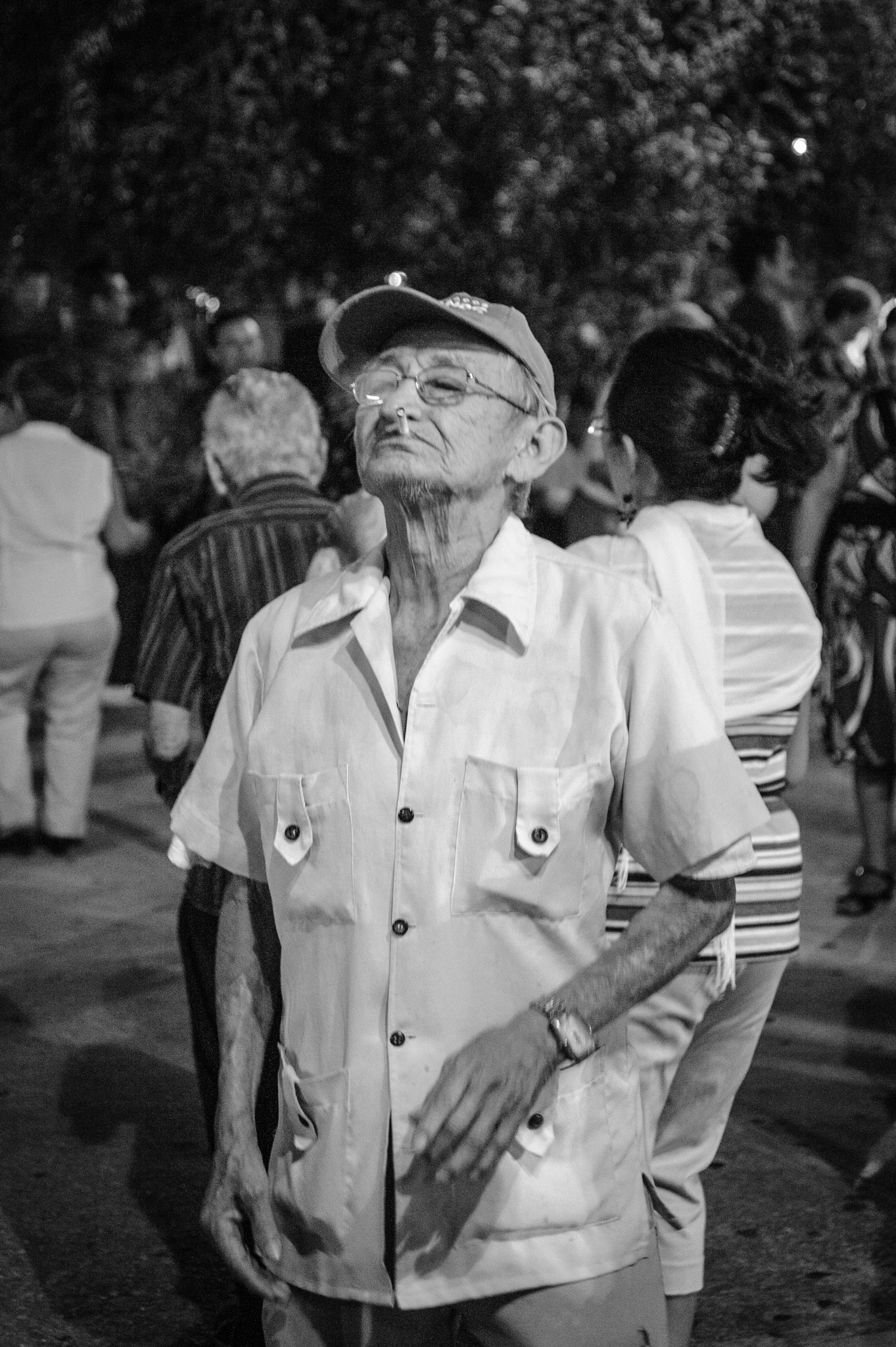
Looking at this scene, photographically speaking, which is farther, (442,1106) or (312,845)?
(312,845)

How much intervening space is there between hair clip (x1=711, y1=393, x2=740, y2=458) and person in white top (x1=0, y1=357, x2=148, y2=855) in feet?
15.8

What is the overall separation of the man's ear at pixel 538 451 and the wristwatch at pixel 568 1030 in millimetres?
777

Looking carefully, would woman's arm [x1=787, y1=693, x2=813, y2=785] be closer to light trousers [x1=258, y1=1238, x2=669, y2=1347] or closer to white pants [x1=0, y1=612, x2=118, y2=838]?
light trousers [x1=258, y1=1238, x2=669, y2=1347]

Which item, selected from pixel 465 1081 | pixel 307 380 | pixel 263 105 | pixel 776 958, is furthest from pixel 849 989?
pixel 263 105

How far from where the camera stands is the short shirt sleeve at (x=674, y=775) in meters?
2.37

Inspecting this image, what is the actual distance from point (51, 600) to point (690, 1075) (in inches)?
203

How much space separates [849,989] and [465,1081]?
14.1 feet

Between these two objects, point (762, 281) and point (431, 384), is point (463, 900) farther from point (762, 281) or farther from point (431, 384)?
point (762, 281)

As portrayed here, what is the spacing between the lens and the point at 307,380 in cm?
828

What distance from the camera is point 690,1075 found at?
353cm

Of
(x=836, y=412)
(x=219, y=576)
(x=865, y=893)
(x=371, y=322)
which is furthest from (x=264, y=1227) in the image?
(x=836, y=412)

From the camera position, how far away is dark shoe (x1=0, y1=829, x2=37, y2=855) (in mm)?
8172

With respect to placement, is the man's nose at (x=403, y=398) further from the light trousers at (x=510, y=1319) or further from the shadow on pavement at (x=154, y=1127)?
the shadow on pavement at (x=154, y=1127)

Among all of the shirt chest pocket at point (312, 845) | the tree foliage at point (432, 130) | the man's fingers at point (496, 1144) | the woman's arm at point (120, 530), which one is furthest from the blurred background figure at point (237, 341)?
the man's fingers at point (496, 1144)
